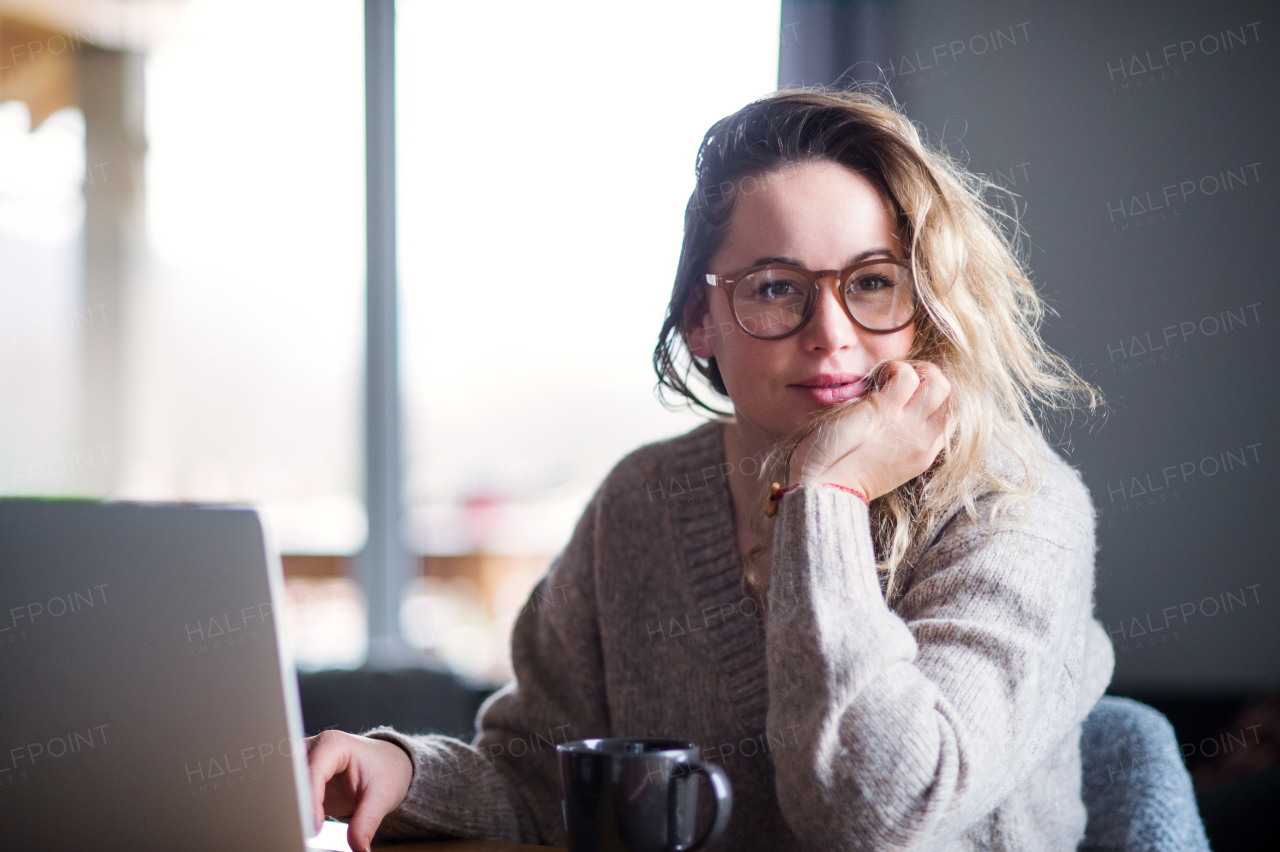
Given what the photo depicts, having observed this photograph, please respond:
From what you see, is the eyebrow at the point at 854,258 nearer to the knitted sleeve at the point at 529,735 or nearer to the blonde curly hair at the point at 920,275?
the blonde curly hair at the point at 920,275

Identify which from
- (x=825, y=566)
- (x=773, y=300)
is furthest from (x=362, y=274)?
(x=825, y=566)

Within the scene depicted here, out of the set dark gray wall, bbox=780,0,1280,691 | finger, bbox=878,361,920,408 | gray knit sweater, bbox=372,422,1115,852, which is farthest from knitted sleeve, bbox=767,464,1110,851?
dark gray wall, bbox=780,0,1280,691

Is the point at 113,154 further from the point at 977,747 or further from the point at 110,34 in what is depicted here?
the point at 977,747

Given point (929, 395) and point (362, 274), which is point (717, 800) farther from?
point (362, 274)

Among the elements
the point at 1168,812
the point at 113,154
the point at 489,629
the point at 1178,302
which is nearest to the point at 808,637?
the point at 1168,812

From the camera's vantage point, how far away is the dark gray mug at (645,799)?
0.65m

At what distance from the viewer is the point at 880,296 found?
103cm

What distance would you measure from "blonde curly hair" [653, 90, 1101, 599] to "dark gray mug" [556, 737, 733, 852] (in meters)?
0.41

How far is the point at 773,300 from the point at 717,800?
567mm

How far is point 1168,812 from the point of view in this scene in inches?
39.9

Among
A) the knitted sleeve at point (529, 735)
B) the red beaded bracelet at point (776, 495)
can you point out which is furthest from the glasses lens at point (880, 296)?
the knitted sleeve at point (529, 735)

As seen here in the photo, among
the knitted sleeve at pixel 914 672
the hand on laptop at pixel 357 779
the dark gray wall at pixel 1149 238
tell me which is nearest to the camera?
the knitted sleeve at pixel 914 672

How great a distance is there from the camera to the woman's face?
1020mm

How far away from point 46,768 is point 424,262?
8.79 ft
